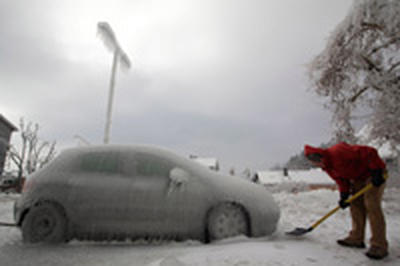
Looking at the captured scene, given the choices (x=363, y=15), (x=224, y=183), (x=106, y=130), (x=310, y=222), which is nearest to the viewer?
(x=224, y=183)

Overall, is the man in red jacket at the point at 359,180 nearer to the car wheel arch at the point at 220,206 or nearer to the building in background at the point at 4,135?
the car wheel arch at the point at 220,206

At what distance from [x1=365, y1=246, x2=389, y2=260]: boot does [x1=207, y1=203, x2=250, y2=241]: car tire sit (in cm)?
135

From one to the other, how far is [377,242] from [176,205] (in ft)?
7.44

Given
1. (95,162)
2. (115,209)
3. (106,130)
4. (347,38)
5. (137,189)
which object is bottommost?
Result: (115,209)

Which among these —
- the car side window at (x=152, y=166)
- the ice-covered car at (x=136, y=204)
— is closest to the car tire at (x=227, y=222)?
the ice-covered car at (x=136, y=204)

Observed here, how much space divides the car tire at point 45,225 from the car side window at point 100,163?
25.4 inches

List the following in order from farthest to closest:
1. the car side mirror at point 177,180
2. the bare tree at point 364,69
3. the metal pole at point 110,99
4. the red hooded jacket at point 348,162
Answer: the metal pole at point 110,99 < the bare tree at point 364,69 < the car side mirror at point 177,180 < the red hooded jacket at point 348,162

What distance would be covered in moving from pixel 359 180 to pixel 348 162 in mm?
328

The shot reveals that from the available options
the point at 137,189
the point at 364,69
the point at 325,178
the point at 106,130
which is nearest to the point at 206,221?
the point at 137,189

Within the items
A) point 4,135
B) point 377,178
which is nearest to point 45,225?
point 377,178

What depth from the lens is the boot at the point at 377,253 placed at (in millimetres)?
2407

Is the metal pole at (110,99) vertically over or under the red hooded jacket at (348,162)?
over

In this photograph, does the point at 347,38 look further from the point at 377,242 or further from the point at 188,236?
the point at 188,236

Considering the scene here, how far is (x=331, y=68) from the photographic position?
6980 millimetres
